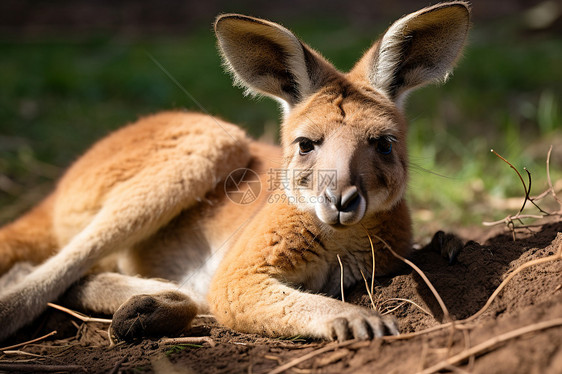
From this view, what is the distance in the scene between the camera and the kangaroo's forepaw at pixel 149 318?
3.40 m

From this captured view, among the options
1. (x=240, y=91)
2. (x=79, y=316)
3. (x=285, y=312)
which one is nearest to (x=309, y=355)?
(x=285, y=312)

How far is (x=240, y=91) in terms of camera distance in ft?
31.9

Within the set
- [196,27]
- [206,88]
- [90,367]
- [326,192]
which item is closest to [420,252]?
[326,192]

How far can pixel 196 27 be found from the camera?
1473 centimetres

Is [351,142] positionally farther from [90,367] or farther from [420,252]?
[90,367]

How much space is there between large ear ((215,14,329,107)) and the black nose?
1058 mm

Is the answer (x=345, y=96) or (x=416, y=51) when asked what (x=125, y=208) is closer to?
(x=345, y=96)

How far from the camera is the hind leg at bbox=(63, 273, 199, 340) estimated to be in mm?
3416

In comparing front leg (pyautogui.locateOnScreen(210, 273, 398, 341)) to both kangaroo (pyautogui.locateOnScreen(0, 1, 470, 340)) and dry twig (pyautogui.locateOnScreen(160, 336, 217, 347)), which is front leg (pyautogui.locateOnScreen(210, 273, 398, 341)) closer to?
kangaroo (pyautogui.locateOnScreen(0, 1, 470, 340))

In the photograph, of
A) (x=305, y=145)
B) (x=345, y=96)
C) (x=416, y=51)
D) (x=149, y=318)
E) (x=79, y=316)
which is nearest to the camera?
(x=149, y=318)

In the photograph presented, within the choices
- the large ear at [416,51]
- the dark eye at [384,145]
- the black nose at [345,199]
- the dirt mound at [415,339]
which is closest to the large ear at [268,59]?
the large ear at [416,51]

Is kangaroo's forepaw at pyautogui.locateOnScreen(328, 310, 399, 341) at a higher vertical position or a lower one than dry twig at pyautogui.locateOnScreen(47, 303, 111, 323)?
higher

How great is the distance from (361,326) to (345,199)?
67 cm

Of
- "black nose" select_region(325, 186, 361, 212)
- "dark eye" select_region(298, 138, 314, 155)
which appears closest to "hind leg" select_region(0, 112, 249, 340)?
"dark eye" select_region(298, 138, 314, 155)
